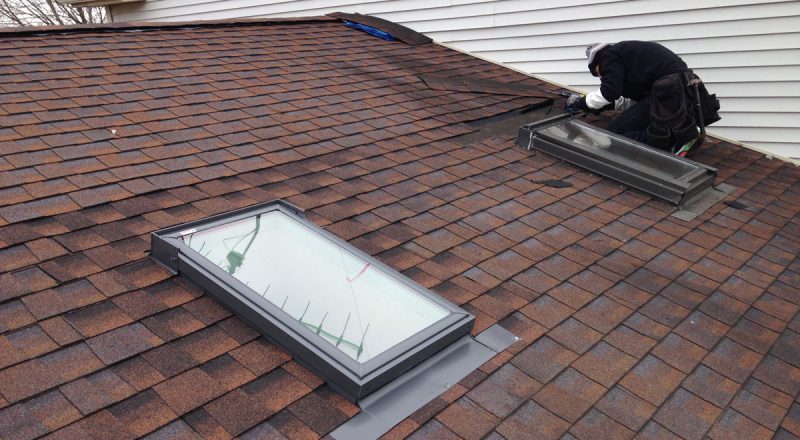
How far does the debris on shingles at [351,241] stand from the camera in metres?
2.00

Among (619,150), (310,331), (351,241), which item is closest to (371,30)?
(619,150)

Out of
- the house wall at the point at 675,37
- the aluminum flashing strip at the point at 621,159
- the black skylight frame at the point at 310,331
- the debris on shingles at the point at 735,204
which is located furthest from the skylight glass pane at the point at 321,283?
the house wall at the point at 675,37

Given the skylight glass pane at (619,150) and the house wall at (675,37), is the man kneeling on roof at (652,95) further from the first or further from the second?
the house wall at (675,37)

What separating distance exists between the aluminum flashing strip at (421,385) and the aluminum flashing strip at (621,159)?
7.35 ft

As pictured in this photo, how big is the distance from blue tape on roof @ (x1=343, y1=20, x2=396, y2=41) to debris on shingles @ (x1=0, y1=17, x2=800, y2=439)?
2110mm

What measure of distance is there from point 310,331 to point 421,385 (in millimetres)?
442

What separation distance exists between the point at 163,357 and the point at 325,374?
544mm

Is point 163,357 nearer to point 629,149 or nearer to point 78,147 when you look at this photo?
point 78,147

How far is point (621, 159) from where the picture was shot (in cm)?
454

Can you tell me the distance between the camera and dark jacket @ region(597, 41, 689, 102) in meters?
5.25

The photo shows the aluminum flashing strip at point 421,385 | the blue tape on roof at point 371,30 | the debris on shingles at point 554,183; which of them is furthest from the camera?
the blue tape on roof at point 371,30

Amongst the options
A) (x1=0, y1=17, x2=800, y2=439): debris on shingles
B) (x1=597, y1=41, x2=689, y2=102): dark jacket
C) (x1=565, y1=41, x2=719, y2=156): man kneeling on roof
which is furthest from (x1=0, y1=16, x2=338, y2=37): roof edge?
(x1=597, y1=41, x2=689, y2=102): dark jacket

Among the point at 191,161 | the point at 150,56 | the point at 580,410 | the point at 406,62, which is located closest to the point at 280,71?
the point at 150,56

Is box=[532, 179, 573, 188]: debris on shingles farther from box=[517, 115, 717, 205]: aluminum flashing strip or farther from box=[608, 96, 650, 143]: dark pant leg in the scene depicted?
box=[608, 96, 650, 143]: dark pant leg
